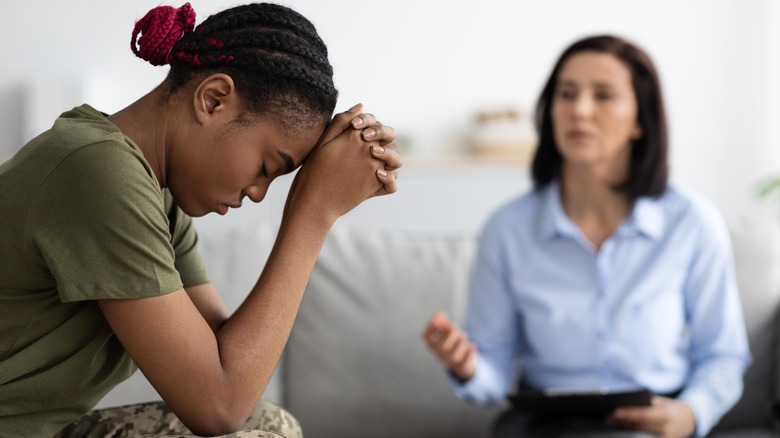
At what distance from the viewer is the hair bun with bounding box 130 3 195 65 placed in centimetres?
106

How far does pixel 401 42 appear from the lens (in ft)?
13.4

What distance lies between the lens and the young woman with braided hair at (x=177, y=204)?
37.7 inches

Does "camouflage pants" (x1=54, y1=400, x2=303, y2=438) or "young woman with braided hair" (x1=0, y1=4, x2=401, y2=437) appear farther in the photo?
"camouflage pants" (x1=54, y1=400, x2=303, y2=438)

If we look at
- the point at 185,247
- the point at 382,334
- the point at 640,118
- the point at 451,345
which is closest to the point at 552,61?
the point at 640,118

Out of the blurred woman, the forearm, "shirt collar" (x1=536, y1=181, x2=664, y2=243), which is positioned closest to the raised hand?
the blurred woman

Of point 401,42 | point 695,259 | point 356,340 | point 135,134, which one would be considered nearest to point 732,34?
point 401,42

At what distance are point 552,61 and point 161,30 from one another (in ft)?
10.8

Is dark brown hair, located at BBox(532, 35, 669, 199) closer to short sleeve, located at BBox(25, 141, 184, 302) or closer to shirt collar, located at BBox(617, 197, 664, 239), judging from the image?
shirt collar, located at BBox(617, 197, 664, 239)

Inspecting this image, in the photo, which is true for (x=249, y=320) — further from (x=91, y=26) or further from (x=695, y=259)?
(x=91, y=26)

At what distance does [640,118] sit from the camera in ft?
6.86

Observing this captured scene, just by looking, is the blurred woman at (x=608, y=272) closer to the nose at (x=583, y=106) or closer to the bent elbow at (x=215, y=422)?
the nose at (x=583, y=106)

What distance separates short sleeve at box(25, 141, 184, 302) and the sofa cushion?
118 cm

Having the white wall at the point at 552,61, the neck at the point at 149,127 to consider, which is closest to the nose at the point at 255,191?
the neck at the point at 149,127

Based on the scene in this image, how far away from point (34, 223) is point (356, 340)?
1224 mm
